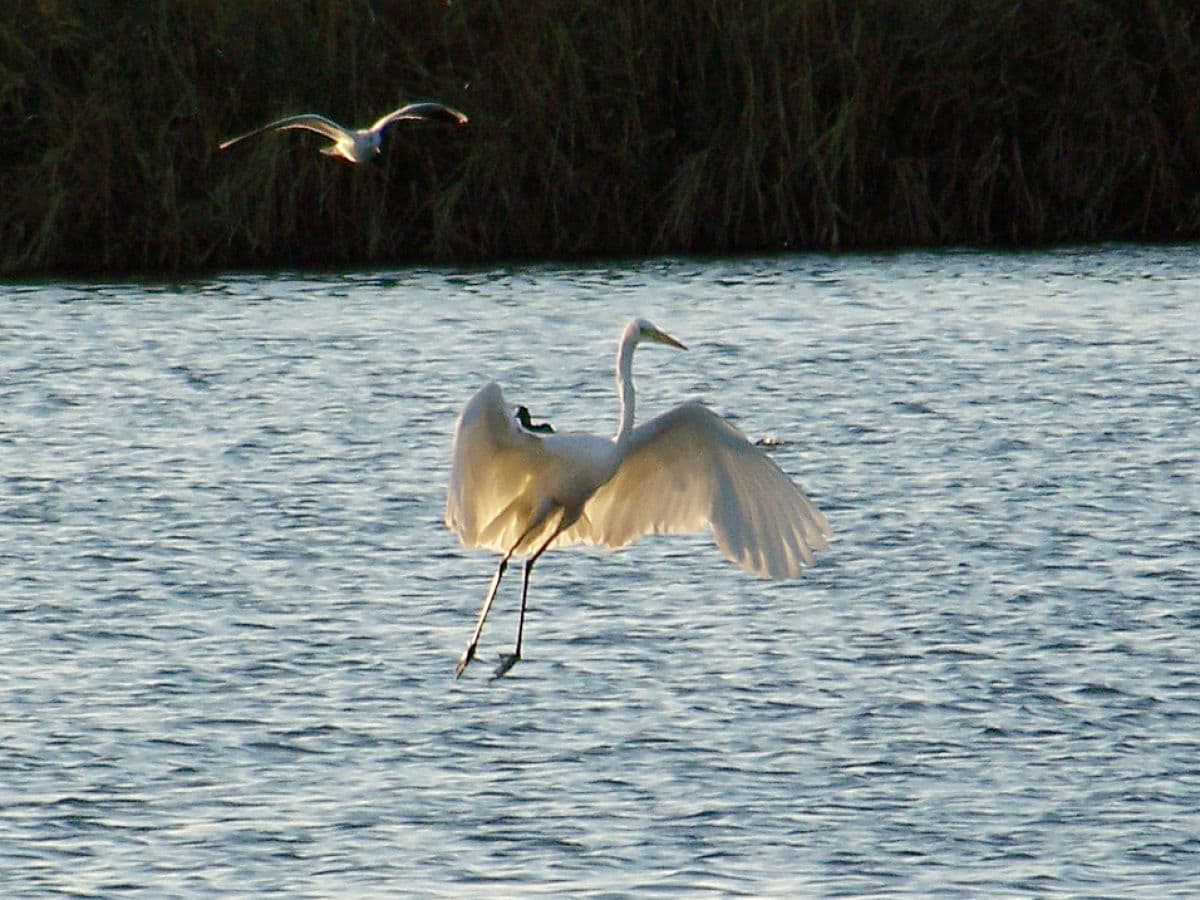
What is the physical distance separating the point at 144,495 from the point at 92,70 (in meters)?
7.00

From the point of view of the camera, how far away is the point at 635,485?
316 inches

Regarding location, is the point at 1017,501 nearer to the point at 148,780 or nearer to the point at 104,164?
the point at 148,780

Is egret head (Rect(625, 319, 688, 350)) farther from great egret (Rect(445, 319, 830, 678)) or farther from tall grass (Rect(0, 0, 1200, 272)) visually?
tall grass (Rect(0, 0, 1200, 272))

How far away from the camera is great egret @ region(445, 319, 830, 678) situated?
731cm

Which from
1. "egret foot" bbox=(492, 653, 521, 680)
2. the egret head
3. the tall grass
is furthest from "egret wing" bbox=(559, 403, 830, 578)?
the tall grass

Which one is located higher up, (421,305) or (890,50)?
(890,50)

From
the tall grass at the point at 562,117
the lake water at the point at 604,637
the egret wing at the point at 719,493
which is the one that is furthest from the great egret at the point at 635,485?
the tall grass at the point at 562,117

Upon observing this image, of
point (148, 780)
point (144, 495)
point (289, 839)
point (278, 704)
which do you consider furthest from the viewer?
point (144, 495)

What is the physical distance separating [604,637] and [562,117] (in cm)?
939

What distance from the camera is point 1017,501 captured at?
11.2 metres

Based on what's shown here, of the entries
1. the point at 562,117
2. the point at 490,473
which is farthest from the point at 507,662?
the point at 562,117

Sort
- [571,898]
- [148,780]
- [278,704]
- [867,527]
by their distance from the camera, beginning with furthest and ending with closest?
[867,527]
[278,704]
[148,780]
[571,898]

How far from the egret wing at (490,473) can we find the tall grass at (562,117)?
9.72m

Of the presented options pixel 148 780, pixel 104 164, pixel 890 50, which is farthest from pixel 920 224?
pixel 148 780
